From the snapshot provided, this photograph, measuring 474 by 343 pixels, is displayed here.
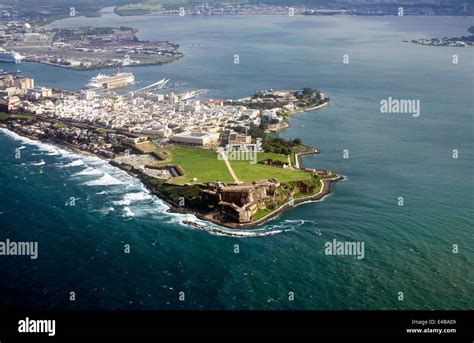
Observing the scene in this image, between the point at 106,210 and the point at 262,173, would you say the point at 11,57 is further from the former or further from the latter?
the point at 106,210

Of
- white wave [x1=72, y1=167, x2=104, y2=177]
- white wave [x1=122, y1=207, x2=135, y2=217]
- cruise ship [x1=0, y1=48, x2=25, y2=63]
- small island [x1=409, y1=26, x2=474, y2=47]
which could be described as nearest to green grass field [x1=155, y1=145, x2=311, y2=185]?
white wave [x1=72, y1=167, x2=104, y2=177]

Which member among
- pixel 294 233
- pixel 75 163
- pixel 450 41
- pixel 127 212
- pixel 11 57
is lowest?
pixel 294 233

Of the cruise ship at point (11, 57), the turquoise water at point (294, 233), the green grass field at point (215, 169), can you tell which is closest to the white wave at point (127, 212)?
the turquoise water at point (294, 233)

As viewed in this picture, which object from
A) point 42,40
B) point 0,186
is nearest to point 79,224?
point 0,186

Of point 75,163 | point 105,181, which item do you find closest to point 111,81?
point 75,163

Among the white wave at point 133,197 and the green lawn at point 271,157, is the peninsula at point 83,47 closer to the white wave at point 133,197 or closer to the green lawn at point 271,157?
the green lawn at point 271,157

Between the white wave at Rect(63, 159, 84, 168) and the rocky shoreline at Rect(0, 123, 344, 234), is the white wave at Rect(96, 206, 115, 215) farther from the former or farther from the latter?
the white wave at Rect(63, 159, 84, 168)
